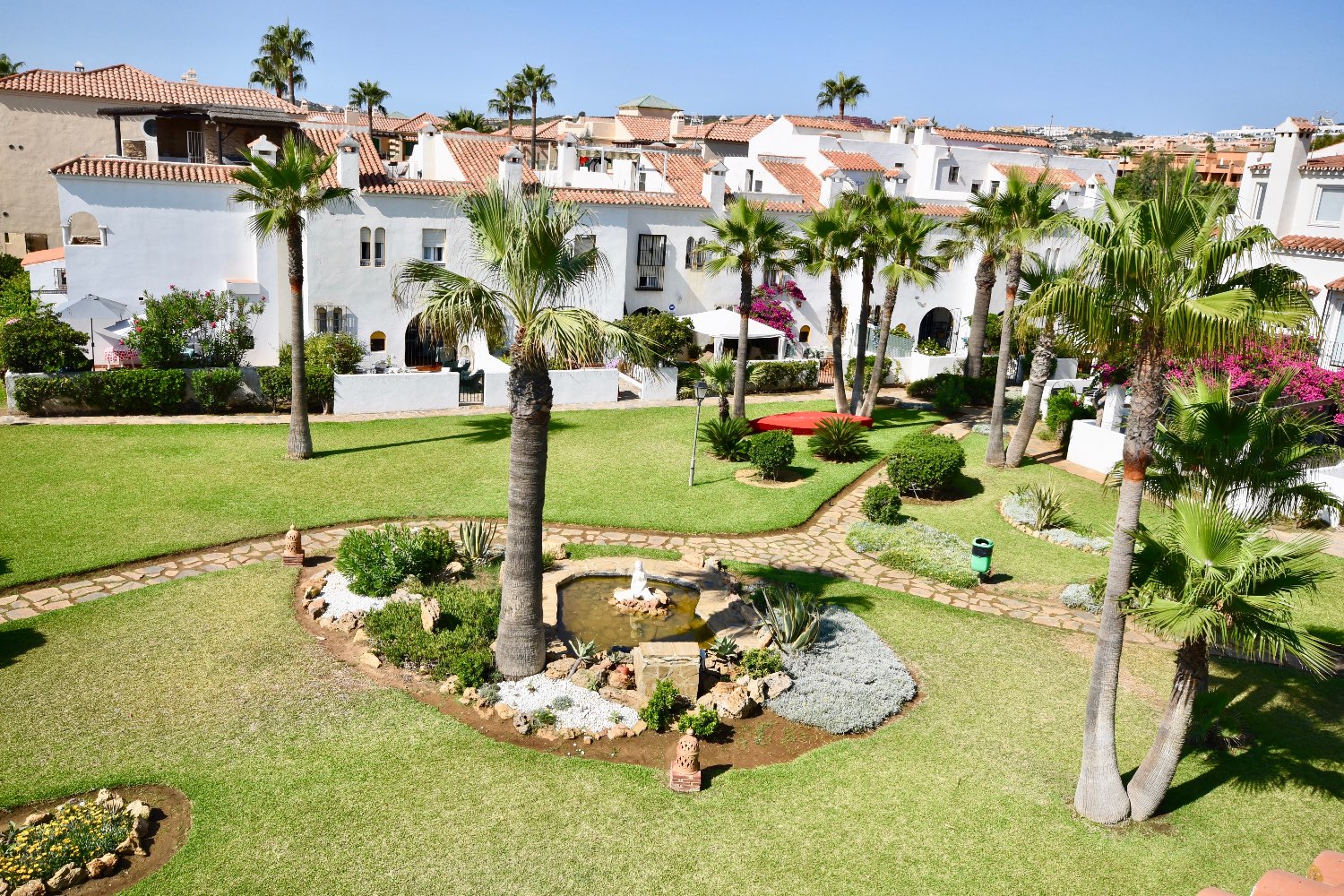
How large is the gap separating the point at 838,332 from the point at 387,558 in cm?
1721

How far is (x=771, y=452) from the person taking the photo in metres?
23.4

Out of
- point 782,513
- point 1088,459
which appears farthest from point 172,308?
point 1088,459

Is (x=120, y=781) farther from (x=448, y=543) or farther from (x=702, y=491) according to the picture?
(x=702, y=491)

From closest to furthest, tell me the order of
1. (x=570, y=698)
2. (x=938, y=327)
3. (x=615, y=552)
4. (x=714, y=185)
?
(x=570, y=698)
(x=615, y=552)
(x=714, y=185)
(x=938, y=327)

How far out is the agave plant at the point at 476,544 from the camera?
1739 cm

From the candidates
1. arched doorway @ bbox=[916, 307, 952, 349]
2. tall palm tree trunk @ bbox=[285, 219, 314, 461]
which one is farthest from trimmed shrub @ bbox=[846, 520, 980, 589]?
arched doorway @ bbox=[916, 307, 952, 349]

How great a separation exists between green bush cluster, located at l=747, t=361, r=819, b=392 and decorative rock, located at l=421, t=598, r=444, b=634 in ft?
68.5

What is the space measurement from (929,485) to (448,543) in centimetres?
1168

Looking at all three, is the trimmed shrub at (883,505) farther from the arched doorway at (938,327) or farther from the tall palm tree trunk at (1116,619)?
the arched doorway at (938,327)

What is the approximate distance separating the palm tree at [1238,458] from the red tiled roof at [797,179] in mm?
31291

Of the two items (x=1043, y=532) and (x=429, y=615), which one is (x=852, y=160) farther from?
(x=429, y=615)

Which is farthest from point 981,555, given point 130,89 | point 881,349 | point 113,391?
point 130,89

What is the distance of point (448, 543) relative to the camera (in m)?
17.3

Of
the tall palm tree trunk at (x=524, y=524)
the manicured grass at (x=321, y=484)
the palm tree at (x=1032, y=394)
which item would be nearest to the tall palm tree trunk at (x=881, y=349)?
the manicured grass at (x=321, y=484)
